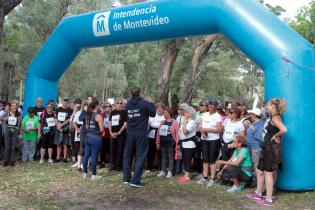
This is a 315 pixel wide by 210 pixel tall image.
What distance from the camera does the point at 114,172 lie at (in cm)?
947

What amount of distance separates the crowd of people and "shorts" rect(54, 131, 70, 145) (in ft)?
0.09

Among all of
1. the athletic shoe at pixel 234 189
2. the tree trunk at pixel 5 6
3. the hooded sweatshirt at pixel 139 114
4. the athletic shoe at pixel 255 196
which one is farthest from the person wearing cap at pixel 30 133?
the athletic shoe at pixel 255 196

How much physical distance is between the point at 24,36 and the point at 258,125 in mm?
24664

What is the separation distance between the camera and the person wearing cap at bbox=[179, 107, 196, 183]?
27.6ft

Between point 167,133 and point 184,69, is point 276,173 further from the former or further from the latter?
point 184,69

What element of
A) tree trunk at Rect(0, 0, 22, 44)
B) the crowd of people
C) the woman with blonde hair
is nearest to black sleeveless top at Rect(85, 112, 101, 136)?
the crowd of people

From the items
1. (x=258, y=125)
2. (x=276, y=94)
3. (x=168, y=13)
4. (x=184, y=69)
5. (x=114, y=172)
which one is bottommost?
(x=114, y=172)

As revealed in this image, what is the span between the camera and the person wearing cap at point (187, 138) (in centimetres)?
841

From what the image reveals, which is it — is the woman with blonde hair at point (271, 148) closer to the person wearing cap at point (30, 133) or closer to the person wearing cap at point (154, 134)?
the person wearing cap at point (154, 134)

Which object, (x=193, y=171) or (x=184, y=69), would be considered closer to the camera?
(x=193, y=171)

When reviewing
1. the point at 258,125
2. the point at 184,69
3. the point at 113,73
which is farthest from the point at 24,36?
the point at 258,125

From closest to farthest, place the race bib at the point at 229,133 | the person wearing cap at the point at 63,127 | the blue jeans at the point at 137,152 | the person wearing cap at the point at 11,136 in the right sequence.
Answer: the blue jeans at the point at 137,152, the race bib at the point at 229,133, the person wearing cap at the point at 11,136, the person wearing cap at the point at 63,127

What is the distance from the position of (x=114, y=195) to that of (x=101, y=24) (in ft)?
14.9

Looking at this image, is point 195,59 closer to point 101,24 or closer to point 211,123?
point 101,24
